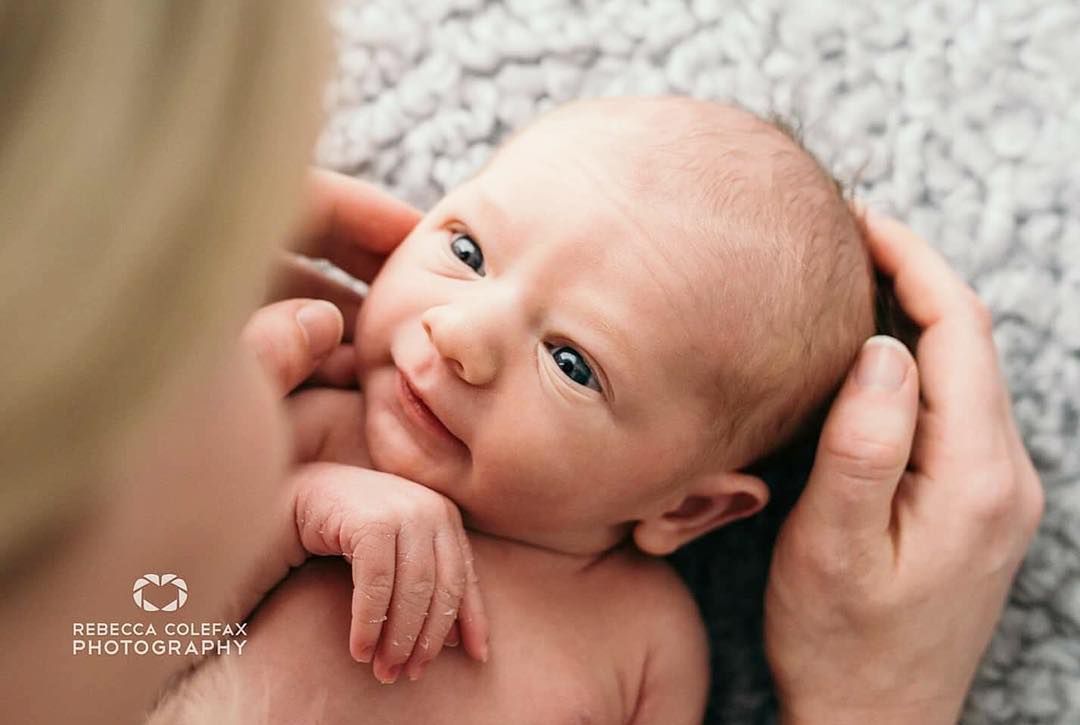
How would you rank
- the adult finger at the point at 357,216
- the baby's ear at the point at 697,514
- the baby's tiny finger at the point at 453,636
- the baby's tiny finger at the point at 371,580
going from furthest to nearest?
the adult finger at the point at 357,216 → the baby's ear at the point at 697,514 → the baby's tiny finger at the point at 453,636 → the baby's tiny finger at the point at 371,580

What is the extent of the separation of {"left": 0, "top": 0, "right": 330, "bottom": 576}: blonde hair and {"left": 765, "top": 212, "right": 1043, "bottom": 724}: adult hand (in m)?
0.69

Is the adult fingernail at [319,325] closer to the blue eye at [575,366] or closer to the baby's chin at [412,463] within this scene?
the baby's chin at [412,463]

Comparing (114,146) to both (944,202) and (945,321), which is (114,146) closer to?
(945,321)

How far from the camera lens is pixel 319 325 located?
3.59 ft

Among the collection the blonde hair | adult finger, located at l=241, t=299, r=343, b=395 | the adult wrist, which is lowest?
the adult wrist

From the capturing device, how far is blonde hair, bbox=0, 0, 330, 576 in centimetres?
43

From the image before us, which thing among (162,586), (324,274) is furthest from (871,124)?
(162,586)

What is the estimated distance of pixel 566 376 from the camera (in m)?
1.00

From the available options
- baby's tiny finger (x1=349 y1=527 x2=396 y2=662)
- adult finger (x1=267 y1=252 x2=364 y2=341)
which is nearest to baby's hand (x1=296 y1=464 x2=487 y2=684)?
baby's tiny finger (x1=349 y1=527 x2=396 y2=662)

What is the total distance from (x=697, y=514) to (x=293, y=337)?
1.37 feet

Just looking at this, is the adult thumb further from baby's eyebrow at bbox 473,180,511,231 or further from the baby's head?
baby's eyebrow at bbox 473,180,511,231

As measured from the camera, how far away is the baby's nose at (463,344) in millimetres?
966

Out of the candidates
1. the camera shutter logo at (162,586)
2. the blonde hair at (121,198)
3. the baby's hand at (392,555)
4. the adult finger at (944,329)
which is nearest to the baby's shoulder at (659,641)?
the baby's hand at (392,555)

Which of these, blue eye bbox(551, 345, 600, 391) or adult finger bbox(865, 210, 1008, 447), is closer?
blue eye bbox(551, 345, 600, 391)
